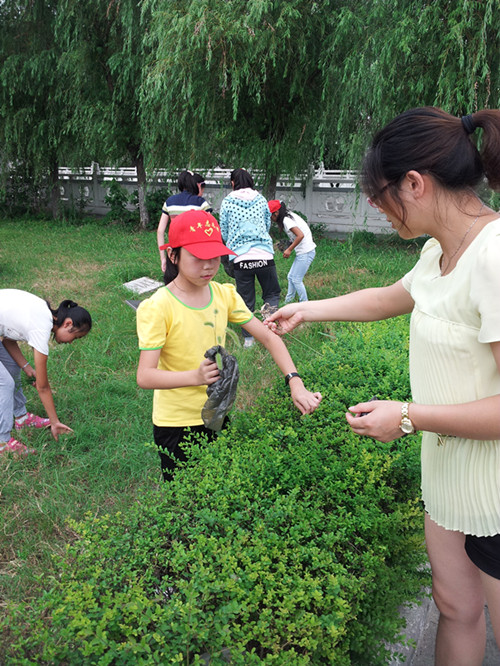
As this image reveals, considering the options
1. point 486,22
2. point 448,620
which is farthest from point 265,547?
point 486,22

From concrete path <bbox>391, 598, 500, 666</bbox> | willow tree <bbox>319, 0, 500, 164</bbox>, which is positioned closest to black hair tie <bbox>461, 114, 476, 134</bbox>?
concrete path <bbox>391, 598, 500, 666</bbox>

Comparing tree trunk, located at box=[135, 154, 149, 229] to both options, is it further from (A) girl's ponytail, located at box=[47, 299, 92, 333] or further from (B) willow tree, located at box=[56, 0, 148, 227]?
(A) girl's ponytail, located at box=[47, 299, 92, 333]

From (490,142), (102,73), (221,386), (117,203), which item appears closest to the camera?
(490,142)

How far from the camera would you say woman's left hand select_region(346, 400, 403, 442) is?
5.10 feet

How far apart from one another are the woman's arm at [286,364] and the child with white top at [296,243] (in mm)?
3939

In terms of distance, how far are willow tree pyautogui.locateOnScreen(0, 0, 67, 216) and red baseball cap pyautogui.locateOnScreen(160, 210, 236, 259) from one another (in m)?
12.4

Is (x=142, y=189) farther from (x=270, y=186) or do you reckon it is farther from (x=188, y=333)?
(x=188, y=333)

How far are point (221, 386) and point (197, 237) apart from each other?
64 cm

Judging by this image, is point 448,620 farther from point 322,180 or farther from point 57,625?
point 322,180

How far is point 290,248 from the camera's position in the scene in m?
6.56

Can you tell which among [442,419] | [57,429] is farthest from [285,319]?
[57,429]

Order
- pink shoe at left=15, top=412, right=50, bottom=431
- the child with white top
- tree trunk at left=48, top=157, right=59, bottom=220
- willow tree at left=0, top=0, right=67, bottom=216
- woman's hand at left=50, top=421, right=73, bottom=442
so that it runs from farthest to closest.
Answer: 1. tree trunk at left=48, top=157, right=59, bottom=220
2. willow tree at left=0, top=0, right=67, bottom=216
3. the child with white top
4. pink shoe at left=15, top=412, right=50, bottom=431
5. woman's hand at left=50, top=421, right=73, bottom=442

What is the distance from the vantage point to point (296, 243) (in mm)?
6535

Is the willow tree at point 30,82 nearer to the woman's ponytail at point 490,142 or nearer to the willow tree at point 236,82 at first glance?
the willow tree at point 236,82
